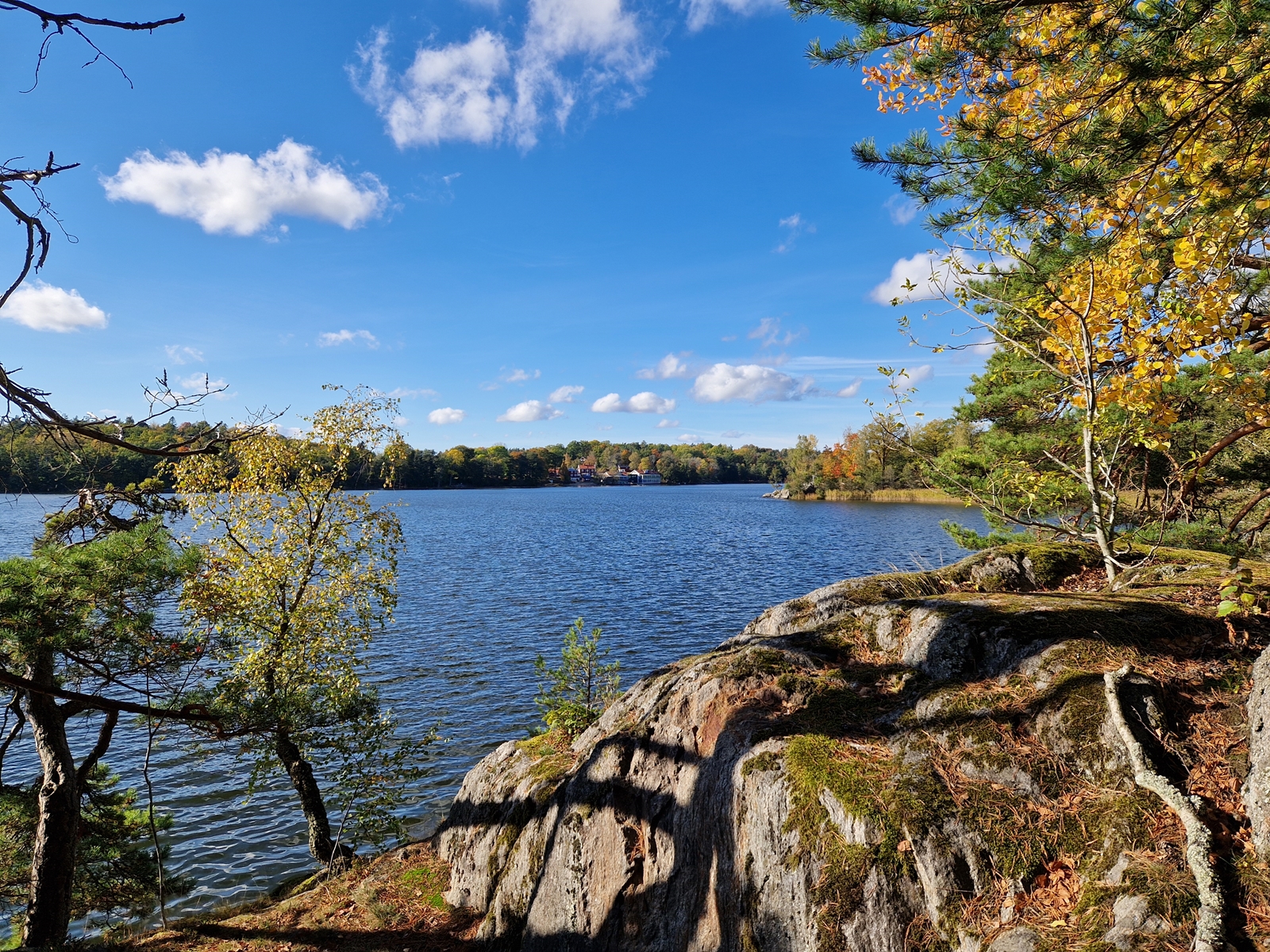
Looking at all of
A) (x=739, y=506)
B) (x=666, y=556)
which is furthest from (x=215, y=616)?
(x=739, y=506)

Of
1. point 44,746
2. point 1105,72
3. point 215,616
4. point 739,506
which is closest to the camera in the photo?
point 1105,72

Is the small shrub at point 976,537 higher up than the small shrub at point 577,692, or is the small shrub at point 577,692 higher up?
the small shrub at point 976,537

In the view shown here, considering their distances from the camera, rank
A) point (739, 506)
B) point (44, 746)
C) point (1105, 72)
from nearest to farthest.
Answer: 1. point (1105, 72)
2. point (44, 746)
3. point (739, 506)

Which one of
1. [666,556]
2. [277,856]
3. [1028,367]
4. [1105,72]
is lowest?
[277,856]

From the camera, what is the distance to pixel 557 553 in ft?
136

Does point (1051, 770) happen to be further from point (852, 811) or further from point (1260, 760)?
point (852, 811)

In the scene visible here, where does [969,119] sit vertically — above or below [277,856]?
above

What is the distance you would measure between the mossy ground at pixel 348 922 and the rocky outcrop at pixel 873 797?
75 cm

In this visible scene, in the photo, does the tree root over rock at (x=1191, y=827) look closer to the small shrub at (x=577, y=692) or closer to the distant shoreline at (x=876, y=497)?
the small shrub at (x=577, y=692)

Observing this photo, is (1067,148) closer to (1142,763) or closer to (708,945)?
(1142,763)

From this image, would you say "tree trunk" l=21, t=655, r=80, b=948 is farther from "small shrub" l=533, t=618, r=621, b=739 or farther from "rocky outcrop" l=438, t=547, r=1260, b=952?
"small shrub" l=533, t=618, r=621, b=739

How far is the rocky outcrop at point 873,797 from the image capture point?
155 inches

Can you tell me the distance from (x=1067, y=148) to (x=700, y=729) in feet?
18.2

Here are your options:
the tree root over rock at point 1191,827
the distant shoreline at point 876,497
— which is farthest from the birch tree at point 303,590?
the distant shoreline at point 876,497
